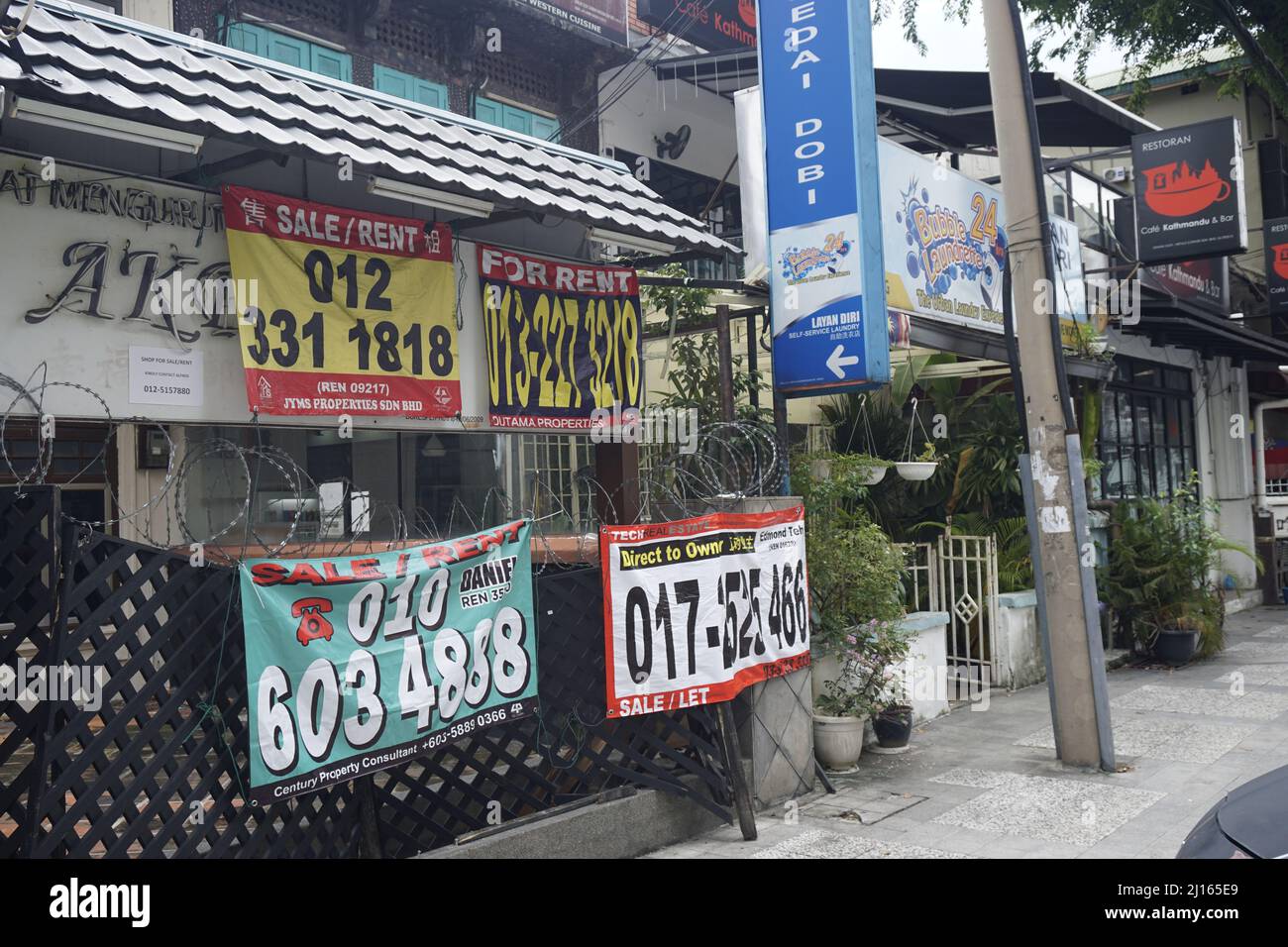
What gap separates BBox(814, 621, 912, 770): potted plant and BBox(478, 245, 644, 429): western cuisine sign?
280 cm

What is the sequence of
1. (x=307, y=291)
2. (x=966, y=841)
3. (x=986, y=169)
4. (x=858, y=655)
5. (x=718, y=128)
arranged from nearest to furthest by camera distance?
(x=307, y=291), (x=966, y=841), (x=858, y=655), (x=718, y=128), (x=986, y=169)

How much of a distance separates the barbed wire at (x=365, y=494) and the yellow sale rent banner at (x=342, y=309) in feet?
1.39

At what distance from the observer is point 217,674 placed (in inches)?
199

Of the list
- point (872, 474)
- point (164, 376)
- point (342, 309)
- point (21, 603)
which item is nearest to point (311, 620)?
point (21, 603)

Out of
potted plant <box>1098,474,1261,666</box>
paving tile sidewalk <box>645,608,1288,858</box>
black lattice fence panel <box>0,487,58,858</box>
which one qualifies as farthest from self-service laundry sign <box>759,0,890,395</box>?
potted plant <box>1098,474,1261,666</box>

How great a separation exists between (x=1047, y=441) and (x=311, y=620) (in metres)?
6.41

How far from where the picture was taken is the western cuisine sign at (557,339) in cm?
771

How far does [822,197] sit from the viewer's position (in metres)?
8.98

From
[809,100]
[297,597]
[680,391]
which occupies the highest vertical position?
[809,100]

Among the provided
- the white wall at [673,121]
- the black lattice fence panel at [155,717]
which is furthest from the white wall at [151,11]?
the black lattice fence panel at [155,717]

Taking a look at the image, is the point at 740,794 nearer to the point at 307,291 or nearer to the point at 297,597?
the point at 297,597

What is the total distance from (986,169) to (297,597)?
16837 millimetres

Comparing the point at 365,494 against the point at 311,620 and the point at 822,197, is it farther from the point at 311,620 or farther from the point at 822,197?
the point at 822,197

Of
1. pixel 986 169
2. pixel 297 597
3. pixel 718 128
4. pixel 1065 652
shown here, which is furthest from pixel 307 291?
pixel 986 169
